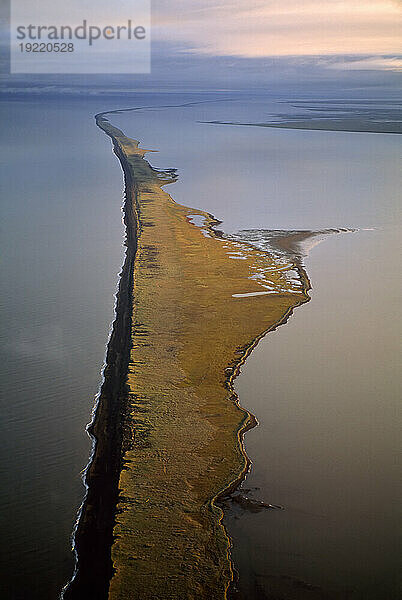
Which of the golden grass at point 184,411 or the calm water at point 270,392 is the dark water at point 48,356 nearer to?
the calm water at point 270,392

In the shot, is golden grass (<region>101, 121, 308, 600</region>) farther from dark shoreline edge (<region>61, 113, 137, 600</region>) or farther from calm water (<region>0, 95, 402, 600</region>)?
calm water (<region>0, 95, 402, 600</region>)

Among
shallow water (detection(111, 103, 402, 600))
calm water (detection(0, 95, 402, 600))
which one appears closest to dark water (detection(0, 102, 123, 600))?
calm water (detection(0, 95, 402, 600))

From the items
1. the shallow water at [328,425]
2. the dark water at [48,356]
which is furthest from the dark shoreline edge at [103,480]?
the shallow water at [328,425]

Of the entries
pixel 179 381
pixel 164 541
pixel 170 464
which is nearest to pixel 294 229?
pixel 179 381

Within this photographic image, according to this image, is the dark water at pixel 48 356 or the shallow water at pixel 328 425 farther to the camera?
the dark water at pixel 48 356

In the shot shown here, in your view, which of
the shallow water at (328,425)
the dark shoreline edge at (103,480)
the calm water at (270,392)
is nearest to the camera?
the dark shoreline edge at (103,480)

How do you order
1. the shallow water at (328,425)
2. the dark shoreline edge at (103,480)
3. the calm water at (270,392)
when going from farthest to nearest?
the calm water at (270,392) < the shallow water at (328,425) < the dark shoreline edge at (103,480)

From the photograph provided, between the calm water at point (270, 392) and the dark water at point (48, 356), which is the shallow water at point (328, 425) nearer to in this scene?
the calm water at point (270, 392)
